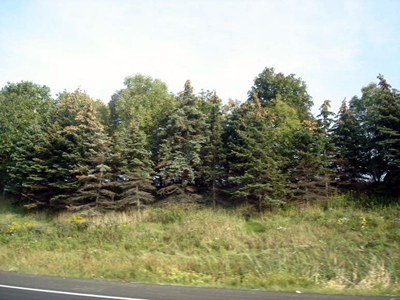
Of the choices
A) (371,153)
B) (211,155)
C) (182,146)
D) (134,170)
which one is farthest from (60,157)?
(371,153)

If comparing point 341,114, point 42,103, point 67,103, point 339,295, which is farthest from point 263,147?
point 42,103

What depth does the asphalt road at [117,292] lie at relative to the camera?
7.12 m

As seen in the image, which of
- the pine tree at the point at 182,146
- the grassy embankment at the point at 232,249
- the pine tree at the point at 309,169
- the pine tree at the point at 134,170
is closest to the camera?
the grassy embankment at the point at 232,249

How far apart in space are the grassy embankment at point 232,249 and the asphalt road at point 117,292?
0.67m

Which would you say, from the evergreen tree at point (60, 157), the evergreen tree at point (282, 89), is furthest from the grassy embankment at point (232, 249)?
the evergreen tree at point (282, 89)

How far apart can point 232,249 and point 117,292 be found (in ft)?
25.8

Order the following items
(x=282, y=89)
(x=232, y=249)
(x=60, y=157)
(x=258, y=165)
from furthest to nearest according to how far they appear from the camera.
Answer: (x=282, y=89) → (x=60, y=157) → (x=258, y=165) → (x=232, y=249)

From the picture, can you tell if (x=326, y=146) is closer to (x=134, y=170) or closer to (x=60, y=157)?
(x=134, y=170)

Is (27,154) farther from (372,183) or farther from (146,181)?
(372,183)

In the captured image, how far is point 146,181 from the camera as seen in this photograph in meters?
24.9

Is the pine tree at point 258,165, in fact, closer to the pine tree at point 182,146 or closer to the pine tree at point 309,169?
the pine tree at point 309,169

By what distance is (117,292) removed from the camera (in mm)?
7586

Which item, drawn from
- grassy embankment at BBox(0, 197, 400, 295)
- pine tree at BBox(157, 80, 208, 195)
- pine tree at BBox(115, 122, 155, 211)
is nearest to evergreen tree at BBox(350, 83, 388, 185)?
grassy embankment at BBox(0, 197, 400, 295)

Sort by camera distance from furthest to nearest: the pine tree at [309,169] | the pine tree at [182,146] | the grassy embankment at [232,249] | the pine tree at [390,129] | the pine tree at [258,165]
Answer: the pine tree at [182,146], the pine tree at [309,169], the pine tree at [258,165], the pine tree at [390,129], the grassy embankment at [232,249]
